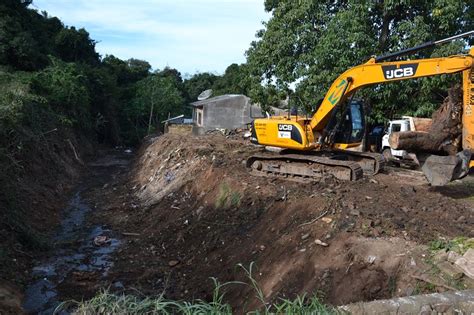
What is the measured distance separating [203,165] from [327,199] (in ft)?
18.7

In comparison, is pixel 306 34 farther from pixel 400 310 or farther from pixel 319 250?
pixel 400 310

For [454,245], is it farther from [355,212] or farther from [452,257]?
[355,212]

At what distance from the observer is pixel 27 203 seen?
1184cm

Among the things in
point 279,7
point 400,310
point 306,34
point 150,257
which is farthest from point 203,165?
point 400,310

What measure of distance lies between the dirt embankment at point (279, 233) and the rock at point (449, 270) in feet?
0.92

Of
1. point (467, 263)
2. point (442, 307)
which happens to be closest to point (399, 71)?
point (467, 263)

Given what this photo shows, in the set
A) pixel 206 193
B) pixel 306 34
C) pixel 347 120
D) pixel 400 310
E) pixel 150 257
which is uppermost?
pixel 306 34

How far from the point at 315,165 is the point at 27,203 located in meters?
7.53

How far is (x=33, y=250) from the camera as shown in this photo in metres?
9.59

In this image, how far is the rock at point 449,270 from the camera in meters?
5.31

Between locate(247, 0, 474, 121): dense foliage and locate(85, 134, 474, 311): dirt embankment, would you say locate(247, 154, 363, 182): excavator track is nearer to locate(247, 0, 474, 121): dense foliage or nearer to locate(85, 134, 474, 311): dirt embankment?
locate(85, 134, 474, 311): dirt embankment

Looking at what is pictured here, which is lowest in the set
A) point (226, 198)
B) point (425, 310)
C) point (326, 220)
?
point (226, 198)

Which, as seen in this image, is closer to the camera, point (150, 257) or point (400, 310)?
point (400, 310)

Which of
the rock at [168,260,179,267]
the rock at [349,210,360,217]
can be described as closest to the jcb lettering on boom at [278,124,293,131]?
the rock at [349,210,360,217]
